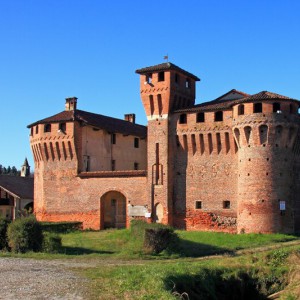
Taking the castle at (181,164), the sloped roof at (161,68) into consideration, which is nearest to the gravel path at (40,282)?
the castle at (181,164)

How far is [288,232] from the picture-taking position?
34781mm

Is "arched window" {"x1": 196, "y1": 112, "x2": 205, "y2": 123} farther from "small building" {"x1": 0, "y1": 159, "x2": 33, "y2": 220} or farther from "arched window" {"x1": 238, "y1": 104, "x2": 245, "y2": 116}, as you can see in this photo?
"small building" {"x1": 0, "y1": 159, "x2": 33, "y2": 220}

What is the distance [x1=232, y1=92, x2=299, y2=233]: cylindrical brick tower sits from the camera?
113 feet

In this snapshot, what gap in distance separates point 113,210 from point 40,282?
81.3 feet

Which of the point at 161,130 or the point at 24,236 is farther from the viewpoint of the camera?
the point at 161,130

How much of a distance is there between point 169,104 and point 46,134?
11.1m

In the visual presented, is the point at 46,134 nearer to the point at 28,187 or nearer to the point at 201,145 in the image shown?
the point at 201,145

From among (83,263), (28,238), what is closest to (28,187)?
(28,238)

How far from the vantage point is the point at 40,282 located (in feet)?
56.9

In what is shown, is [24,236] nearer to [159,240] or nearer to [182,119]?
[159,240]

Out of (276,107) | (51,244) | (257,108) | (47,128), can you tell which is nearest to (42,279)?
(51,244)

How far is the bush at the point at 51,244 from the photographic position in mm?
28781

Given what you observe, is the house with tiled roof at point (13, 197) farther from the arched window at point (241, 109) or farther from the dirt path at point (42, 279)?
the dirt path at point (42, 279)

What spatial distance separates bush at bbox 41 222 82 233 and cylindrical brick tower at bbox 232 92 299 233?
12.8m
